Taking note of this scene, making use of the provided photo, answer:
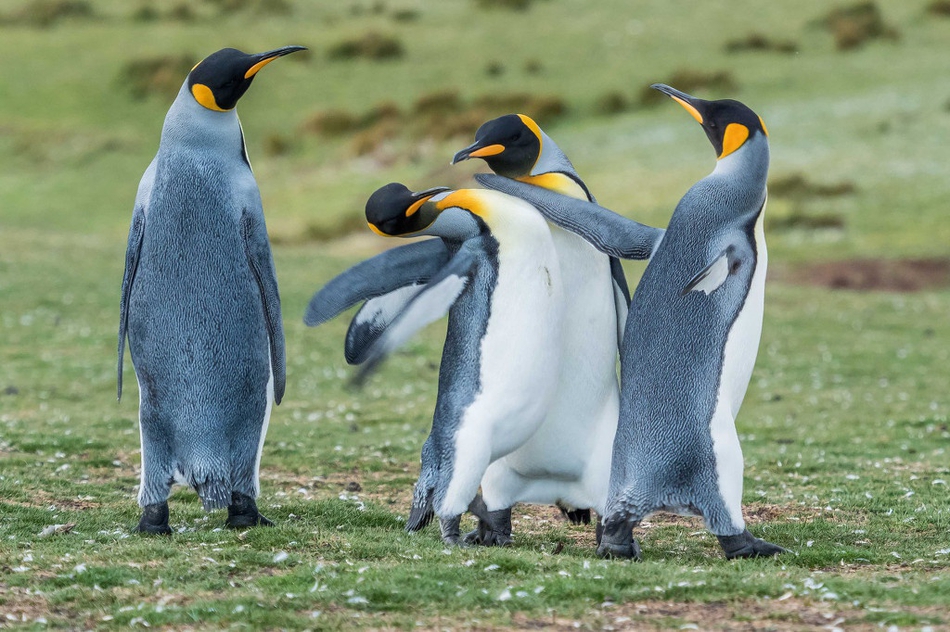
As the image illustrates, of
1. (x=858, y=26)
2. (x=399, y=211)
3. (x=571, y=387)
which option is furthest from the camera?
(x=858, y=26)

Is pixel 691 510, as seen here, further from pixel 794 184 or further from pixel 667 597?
pixel 794 184

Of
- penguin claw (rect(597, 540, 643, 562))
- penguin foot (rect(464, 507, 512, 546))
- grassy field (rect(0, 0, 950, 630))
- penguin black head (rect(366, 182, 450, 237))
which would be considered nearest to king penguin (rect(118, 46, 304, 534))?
grassy field (rect(0, 0, 950, 630))

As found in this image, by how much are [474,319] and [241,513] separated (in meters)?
1.55

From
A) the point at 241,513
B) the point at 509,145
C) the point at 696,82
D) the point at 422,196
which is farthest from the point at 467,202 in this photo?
the point at 696,82

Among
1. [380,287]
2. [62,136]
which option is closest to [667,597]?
[380,287]

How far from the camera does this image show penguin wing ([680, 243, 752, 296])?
5.54 m

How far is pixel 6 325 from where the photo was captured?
15719mm

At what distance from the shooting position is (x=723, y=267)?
559 cm

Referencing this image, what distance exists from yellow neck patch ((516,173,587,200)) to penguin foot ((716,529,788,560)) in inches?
71.7

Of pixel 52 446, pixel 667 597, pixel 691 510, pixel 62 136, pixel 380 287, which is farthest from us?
pixel 62 136

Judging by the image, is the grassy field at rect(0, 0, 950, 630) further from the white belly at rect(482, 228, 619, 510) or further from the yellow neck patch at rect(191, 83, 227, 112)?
the yellow neck patch at rect(191, 83, 227, 112)

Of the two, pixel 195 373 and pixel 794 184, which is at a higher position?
pixel 794 184

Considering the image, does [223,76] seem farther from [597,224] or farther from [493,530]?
[493,530]

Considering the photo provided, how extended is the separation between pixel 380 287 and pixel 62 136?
32247mm
